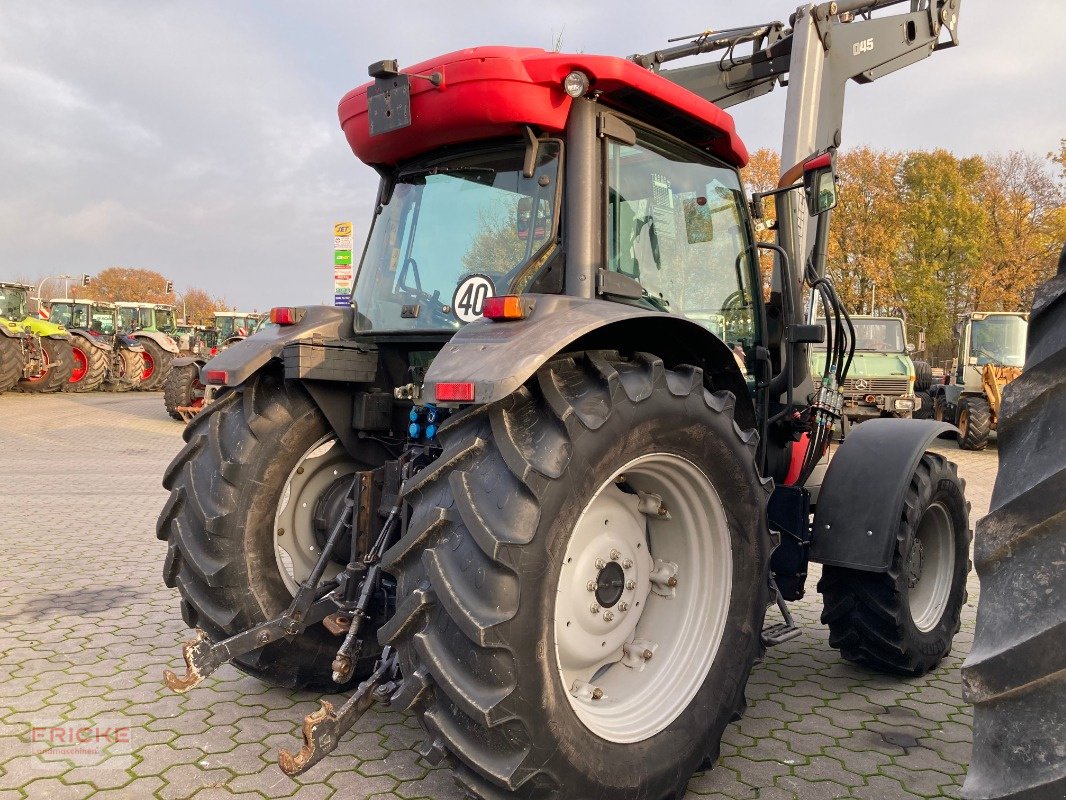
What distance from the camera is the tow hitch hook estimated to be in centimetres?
226

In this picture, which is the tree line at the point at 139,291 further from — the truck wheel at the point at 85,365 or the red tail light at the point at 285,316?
the red tail light at the point at 285,316

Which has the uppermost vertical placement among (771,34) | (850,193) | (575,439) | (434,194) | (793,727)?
(850,193)

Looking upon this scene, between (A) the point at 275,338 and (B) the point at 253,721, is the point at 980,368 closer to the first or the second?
(A) the point at 275,338

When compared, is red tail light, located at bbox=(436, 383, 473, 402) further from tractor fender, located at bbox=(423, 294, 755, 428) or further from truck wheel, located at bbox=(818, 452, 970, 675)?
truck wheel, located at bbox=(818, 452, 970, 675)

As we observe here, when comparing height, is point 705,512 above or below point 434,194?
below

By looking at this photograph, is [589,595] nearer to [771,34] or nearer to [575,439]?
[575,439]

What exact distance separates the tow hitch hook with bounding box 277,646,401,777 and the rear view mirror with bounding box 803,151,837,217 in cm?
245

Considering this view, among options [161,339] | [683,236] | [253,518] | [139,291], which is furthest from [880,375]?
[139,291]

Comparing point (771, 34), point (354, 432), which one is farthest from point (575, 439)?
point (771, 34)

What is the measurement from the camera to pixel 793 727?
3.33 metres

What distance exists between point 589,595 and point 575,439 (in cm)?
66

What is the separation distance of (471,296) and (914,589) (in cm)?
268

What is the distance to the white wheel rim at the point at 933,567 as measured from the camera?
13.2 feet

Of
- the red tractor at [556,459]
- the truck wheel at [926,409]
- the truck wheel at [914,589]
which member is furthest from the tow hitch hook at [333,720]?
the truck wheel at [926,409]
